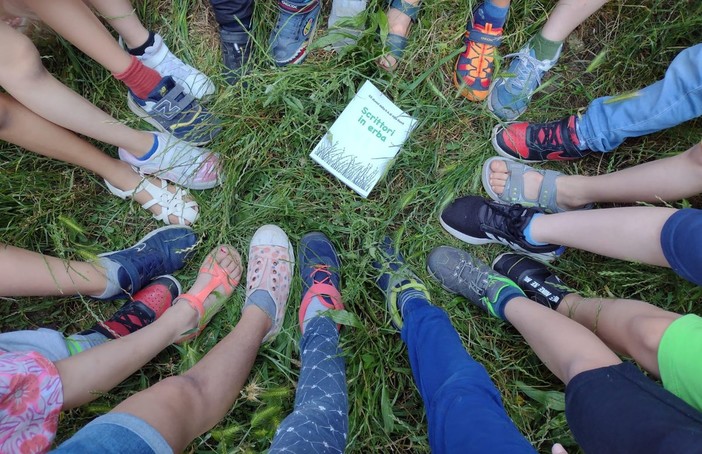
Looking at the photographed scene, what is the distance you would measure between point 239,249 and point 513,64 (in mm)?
1474

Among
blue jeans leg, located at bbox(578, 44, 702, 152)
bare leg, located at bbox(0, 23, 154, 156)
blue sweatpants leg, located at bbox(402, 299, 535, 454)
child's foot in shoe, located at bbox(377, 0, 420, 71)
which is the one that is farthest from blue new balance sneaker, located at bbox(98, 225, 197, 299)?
blue jeans leg, located at bbox(578, 44, 702, 152)

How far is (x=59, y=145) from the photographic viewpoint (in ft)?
5.69

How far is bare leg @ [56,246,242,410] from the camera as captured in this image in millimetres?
1507

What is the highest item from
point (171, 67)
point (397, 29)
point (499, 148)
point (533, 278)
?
point (397, 29)

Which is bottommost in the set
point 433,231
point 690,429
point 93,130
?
point 433,231

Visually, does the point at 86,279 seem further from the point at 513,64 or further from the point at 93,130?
the point at 513,64

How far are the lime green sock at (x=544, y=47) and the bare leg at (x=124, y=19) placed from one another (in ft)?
5.38

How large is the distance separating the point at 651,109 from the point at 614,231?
506mm

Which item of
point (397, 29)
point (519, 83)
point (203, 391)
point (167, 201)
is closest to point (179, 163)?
point (167, 201)

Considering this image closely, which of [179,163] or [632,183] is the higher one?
[632,183]

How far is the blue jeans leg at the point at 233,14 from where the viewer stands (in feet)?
6.29

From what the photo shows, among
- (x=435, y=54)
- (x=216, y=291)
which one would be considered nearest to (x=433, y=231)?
(x=435, y=54)

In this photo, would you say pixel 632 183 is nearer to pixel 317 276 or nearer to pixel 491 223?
pixel 491 223

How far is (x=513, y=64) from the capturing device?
2.09m
